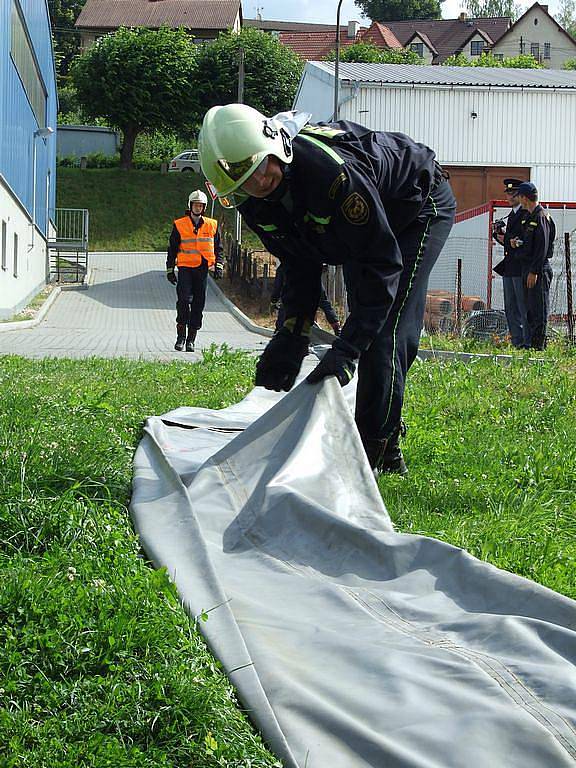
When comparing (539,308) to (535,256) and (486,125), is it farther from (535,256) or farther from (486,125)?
(486,125)

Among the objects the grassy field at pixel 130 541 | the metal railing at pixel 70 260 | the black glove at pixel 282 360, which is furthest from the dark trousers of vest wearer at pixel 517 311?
the metal railing at pixel 70 260

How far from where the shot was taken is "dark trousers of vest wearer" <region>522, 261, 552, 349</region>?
1221 centimetres

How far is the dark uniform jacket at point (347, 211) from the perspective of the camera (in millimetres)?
4242

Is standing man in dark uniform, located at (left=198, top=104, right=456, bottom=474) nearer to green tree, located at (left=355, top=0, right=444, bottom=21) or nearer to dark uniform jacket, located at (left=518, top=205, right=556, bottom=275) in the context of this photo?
dark uniform jacket, located at (left=518, top=205, right=556, bottom=275)

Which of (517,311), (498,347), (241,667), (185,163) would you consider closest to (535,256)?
(517,311)

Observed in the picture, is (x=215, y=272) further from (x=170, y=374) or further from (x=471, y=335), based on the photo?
(x=170, y=374)

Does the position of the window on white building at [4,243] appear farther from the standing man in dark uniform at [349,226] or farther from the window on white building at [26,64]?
the standing man in dark uniform at [349,226]

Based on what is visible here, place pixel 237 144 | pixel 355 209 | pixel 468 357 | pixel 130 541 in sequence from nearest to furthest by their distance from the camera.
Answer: pixel 130 541 < pixel 237 144 < pixel 355 209 < pixel 468 357

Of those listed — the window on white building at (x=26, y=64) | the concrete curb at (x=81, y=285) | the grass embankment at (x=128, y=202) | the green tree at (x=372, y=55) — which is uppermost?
the green tree at (x=372, y=55)

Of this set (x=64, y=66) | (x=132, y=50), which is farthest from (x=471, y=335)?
(x=64, y=66)

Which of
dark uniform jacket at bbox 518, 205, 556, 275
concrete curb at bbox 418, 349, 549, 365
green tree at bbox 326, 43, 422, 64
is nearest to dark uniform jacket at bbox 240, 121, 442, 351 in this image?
concrete curb at bbox 418, 349, 549, 365

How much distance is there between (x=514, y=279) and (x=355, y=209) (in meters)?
8.86

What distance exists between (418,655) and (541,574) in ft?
3.73

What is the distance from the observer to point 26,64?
28.3 meters
